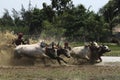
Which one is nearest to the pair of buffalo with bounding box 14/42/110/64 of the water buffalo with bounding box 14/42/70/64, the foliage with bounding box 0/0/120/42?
the water buffalo with bounding box 14/42/70/64

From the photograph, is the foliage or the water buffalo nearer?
the water buffalo

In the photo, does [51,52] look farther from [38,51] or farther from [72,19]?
[72,19]

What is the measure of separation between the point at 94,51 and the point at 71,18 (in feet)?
125

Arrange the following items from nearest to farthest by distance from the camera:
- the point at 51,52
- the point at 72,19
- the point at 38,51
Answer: the point at 38,51, the point at 51,52, the point at 72,19

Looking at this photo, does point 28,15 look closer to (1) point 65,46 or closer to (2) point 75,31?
(2) point 75,31

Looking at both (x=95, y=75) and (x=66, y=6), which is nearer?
(x=95, y=75)

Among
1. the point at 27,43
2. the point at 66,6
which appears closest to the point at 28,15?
the point at 66,6

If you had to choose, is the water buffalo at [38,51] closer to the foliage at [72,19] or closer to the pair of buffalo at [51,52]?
the pair of buffalo at [51,52]

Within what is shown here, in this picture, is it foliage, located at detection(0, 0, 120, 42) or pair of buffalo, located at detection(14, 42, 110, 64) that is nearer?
pair of buffalo, located at detection(14, 42, 110, 64)

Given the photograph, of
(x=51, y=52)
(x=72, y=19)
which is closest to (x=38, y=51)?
(x=51, y=52)

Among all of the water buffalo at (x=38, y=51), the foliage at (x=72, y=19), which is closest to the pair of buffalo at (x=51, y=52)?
the water buffalo at (x=38, y=51)

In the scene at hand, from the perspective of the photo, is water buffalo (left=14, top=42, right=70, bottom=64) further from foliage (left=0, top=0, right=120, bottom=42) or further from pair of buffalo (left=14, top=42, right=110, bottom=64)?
foliage (left=0, top=0, right=120, bottom=42)

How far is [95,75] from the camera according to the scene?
59.4 feet

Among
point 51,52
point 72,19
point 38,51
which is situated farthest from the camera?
point 72,19
